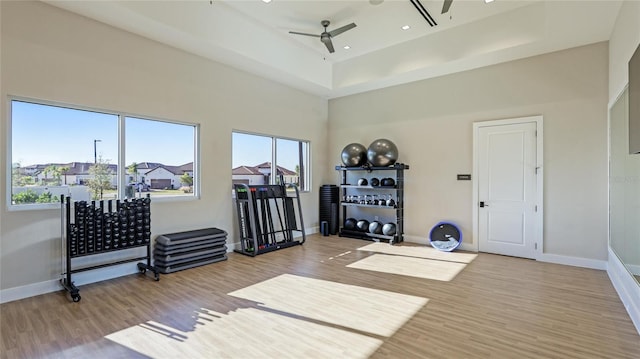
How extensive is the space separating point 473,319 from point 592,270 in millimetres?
3119

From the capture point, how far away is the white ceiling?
14.3 ft

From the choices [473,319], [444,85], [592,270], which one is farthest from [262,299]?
[444,85]

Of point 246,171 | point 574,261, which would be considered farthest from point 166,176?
point 574,261

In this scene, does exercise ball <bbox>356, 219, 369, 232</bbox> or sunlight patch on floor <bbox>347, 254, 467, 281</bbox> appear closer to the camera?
sunlight patch on floor <bbox>347, 254, 467, 281</bbox>

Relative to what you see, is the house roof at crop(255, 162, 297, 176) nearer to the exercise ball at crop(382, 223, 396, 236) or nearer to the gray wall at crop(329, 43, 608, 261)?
the gray wall at crop(329, 43, 608, 261)

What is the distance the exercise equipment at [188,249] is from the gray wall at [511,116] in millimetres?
4094

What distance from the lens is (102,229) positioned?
4152 mm

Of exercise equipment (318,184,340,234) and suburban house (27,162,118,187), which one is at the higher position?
suburban house (27,162,118,187)

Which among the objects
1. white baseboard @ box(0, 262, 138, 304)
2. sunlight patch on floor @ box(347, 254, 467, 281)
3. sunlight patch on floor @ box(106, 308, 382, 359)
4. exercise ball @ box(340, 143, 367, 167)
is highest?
exercise ball @ box(340, 143, 367, 167)

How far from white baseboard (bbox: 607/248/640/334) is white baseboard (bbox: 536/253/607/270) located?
0.35 meters

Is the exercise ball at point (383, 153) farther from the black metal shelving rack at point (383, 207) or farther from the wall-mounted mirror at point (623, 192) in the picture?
the wall-mounted mirror at point (623, 192)

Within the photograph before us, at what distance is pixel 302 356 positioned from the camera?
2541mm

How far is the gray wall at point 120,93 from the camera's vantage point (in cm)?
371

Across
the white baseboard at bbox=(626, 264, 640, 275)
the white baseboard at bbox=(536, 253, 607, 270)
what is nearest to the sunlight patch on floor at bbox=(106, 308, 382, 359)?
the white baseboard at bbox=(626, 264, 640, 275)
